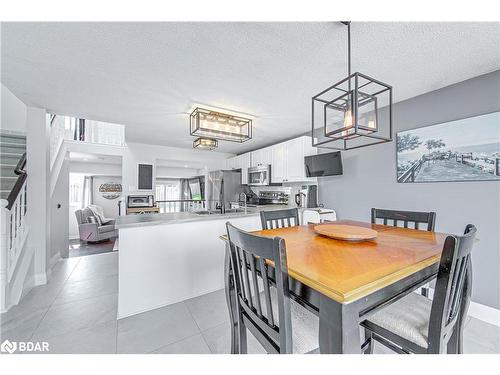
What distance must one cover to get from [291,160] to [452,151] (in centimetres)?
205

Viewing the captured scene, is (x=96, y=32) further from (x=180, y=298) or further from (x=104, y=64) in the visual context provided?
(x=180, y=298)

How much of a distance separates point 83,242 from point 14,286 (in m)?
3.35

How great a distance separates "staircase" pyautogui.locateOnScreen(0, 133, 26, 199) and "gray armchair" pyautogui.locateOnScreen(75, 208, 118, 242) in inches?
78.3

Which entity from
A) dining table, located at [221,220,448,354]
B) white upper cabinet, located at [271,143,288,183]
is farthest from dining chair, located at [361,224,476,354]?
white upper cabinet, located at [271,143,288,183]

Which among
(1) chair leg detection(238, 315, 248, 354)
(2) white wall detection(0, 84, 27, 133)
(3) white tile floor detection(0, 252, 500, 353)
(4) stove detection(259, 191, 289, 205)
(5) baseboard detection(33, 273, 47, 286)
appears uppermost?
(2) white wall detection(0, 84, 27, 133)

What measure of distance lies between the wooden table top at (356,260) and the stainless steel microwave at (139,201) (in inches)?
165

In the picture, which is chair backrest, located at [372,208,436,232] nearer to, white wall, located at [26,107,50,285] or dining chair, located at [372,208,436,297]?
dining chair, located at [372,208,436,297]

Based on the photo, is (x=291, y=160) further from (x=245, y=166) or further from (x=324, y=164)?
(x=245, y=166)

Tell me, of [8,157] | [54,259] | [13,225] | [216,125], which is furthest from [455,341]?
[8,157]

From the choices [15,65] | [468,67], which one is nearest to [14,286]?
[15,65]

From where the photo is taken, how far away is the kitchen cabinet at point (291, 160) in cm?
341

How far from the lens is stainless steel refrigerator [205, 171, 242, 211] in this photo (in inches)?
186

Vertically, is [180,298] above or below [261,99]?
below
